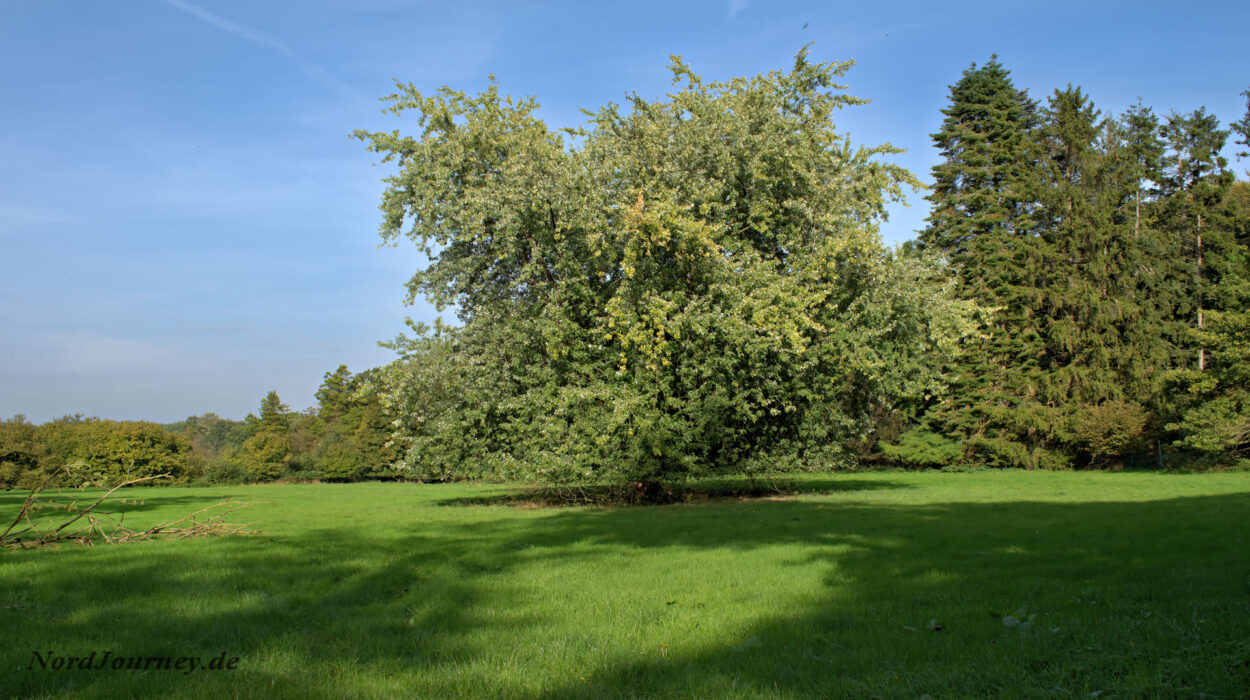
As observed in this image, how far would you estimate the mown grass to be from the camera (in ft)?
13.6

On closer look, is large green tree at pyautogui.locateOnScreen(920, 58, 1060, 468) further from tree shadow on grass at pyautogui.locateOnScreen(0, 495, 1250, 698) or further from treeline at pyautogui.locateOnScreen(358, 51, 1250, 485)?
tree shadow on grass at pyautogui.locateOnScreen(0, 495, 1250, 698)

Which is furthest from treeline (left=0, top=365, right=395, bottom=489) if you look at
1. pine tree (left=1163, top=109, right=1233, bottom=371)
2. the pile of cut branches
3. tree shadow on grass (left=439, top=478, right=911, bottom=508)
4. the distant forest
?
pine tree (left=1163, top=109, right=1233, bottom=371)

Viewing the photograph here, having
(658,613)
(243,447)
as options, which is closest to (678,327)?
(658,613)

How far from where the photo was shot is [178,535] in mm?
11133

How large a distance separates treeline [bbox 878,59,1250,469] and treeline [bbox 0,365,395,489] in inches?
1364

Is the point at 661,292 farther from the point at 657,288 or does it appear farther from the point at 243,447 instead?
the point at 243,447

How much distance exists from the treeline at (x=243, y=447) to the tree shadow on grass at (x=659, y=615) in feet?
42.1

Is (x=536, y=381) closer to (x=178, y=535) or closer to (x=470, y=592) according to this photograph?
(x=178, y=535)

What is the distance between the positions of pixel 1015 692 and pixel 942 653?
768 mm

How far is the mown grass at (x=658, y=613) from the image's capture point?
163 inches

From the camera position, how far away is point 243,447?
68938 mm

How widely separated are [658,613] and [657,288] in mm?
12877

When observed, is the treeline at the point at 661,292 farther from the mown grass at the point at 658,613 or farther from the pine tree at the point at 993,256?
the pine tree at the point at 993,256

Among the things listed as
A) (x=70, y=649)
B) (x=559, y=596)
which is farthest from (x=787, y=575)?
(x=70, y=649)
